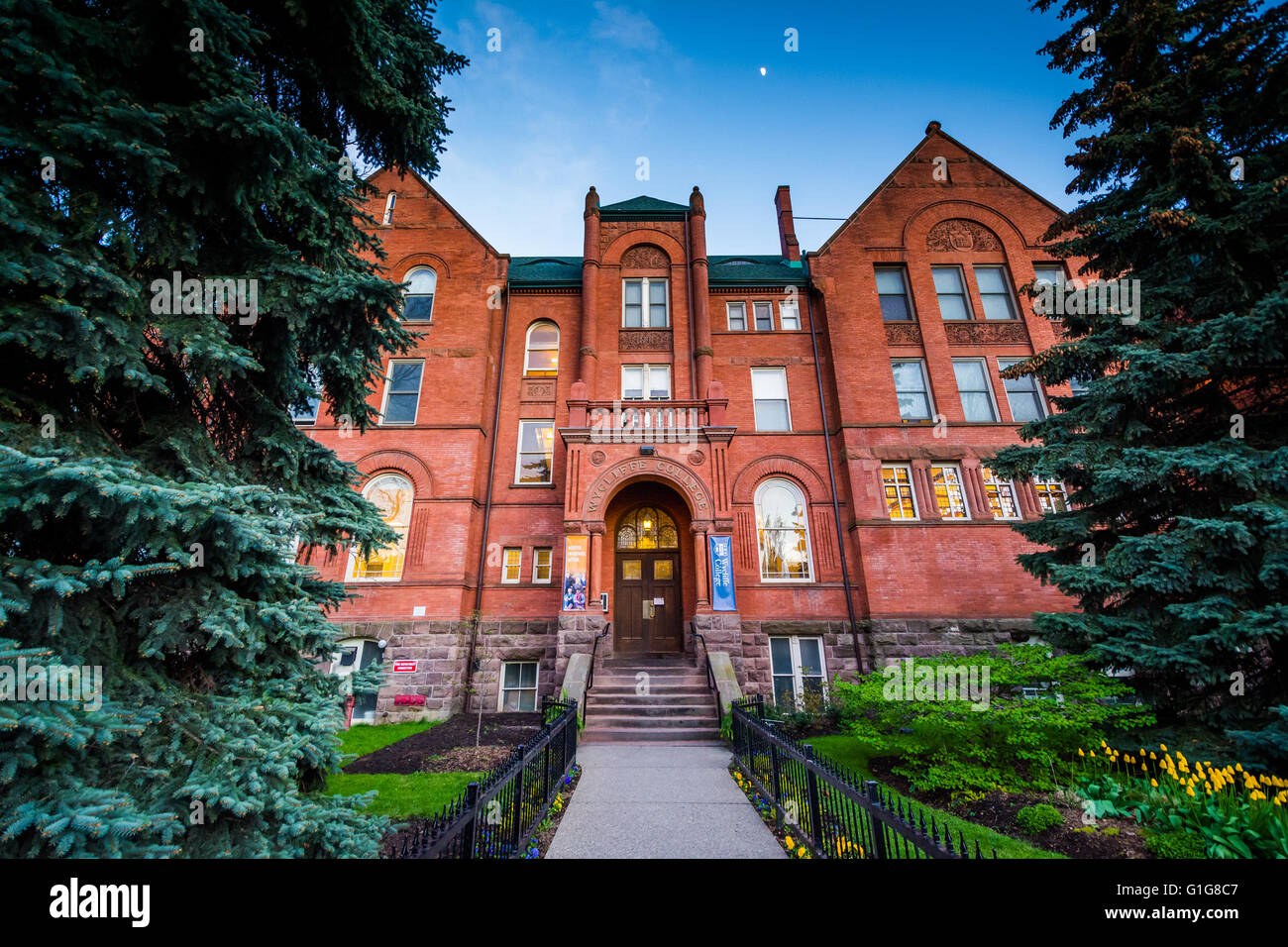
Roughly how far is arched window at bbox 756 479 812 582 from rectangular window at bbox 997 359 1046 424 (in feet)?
22.5

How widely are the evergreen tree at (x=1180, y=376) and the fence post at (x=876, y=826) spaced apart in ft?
15.5

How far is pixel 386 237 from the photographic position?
51.8ft

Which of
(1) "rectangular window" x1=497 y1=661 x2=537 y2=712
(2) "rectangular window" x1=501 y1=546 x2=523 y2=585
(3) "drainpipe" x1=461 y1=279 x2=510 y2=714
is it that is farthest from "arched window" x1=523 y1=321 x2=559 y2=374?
(1) "rectangular window" x1=497 y1=661 x2=537 y2=712

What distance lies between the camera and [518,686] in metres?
12.8

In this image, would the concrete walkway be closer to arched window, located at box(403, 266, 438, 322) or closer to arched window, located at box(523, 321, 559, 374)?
arched window, located at box(523, 321, 559, 374)

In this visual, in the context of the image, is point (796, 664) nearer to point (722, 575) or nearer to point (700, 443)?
point (722, 575)

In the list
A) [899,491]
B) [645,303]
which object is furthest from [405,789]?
[645,303]

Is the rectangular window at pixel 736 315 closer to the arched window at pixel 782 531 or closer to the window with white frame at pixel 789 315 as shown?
the window with white frame at pixel 789 315

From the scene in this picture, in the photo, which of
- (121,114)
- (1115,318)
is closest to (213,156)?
(121,114)

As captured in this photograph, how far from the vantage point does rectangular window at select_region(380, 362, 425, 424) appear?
14.3 metres

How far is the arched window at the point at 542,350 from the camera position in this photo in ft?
51.5

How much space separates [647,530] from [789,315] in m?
8.56

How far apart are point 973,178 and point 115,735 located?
2252 cm
